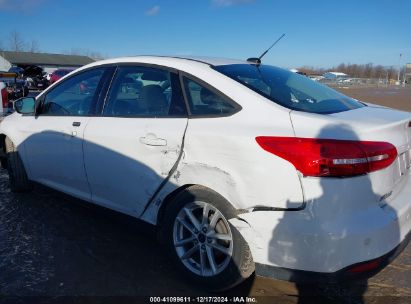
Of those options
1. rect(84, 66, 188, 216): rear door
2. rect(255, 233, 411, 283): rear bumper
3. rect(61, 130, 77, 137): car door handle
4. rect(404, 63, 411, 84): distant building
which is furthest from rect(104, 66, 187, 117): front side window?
rect(404, 63, 411, 84): distant building

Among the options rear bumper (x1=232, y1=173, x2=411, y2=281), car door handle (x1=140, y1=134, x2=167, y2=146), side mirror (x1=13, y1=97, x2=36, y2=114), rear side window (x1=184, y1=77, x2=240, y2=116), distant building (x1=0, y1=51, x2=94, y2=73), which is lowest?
rear bumper (x1=232, y1=173, x2=411, y2=281)

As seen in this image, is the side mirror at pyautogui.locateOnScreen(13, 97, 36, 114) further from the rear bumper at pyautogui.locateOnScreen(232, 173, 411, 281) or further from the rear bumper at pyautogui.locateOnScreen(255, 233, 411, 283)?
the rear bumper at pyautogui.locateOnScreen(255, 233, 411, 283)

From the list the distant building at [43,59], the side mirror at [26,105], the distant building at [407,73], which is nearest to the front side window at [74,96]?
the side mirror at [26,105]

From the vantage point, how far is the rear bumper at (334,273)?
250cm

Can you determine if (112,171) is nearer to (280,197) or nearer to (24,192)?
(280,197)

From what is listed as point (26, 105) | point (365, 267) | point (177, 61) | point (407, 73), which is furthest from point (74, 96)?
point (407, 73)

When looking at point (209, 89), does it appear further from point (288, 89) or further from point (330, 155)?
point (330, 155)

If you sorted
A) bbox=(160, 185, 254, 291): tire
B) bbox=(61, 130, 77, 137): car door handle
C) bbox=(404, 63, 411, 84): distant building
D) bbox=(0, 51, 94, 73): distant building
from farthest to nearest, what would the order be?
bbox=(404, 63, 411, 84): distant building, bbox=(0, 51, 94, 73): distant building, bbox=(61, 130, 77, 137): car door handle, bbox=(160, 185, 254, 291): tire

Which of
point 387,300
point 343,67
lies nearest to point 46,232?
point 387,300

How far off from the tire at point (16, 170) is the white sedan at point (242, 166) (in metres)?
1.28

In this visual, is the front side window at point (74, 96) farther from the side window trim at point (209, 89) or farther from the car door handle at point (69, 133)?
the side window trim at point (209, 89)

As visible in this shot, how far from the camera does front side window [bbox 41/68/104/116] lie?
393 centimetres

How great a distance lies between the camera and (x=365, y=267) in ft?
8.30

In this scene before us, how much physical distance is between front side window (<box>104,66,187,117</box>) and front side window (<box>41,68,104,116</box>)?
0.93 ft
